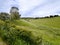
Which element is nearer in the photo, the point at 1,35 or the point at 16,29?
the point at 1,35

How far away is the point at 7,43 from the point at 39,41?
616cm

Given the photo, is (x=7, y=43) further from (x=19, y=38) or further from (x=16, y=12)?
(x=16, y=12)

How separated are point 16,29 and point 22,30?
1.32m

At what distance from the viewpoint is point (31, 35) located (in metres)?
40.1

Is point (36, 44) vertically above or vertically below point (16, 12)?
below

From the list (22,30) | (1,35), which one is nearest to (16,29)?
(22,30)

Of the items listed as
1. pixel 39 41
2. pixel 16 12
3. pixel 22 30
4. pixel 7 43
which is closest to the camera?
pixel 7 43

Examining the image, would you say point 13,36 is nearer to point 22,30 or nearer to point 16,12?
point 22,30

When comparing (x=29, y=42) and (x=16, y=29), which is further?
(x=16, y=29)

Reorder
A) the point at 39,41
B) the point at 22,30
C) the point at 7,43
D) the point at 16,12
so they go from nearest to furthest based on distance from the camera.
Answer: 1. the point at 7,43
2. the point at 39,41
3. the point at 22,30
4. the point at 16,12

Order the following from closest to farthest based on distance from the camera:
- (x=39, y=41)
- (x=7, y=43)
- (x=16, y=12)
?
(x=7, y=43)
(x=39, y=41)
(x=16, y=12)

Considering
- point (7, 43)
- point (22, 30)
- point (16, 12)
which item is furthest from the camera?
point (16, 12)

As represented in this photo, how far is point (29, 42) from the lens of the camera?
38312mm

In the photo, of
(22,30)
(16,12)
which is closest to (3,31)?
(22,30)
